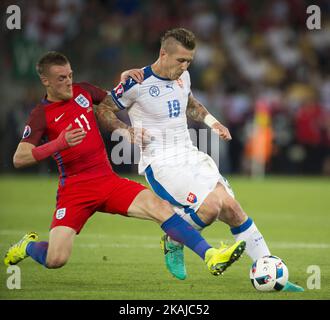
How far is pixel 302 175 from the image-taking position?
21656 millimetres

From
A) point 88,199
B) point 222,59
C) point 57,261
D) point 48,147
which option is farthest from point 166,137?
point 222,59

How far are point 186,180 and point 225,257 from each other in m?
1.18

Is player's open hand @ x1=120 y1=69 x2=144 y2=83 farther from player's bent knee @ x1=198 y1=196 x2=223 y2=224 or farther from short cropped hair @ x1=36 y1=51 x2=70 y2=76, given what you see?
player's bent knee @ x1=198 y1=196 x2=223 y2=224

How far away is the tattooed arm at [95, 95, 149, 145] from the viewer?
26.2 feet

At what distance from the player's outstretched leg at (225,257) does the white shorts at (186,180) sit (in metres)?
0.88

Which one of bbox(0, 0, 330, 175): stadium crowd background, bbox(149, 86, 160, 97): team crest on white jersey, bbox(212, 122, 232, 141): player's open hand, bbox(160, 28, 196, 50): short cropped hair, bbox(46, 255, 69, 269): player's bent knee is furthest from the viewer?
bbox(0, 0, 330, 175): stadium crowd background

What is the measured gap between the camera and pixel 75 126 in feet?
26.7

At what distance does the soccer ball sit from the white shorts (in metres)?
0.84

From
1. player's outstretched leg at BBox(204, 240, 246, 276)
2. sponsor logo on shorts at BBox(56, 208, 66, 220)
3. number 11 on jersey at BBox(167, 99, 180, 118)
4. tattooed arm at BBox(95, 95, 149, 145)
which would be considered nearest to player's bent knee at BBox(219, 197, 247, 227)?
player's outstretched leg at BBox(204, 240, 246, 276)

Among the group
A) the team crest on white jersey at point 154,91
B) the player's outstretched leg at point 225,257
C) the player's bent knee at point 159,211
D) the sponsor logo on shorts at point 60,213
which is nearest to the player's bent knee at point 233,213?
the player's bent knee at point 159,211

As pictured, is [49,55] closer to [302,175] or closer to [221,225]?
[221,225]

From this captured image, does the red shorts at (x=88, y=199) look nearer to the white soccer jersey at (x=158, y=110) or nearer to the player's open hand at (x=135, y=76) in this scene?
the white soccer jersey at (x=158, y=110)

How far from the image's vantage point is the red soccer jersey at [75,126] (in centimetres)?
807

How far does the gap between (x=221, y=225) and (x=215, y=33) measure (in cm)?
1161
